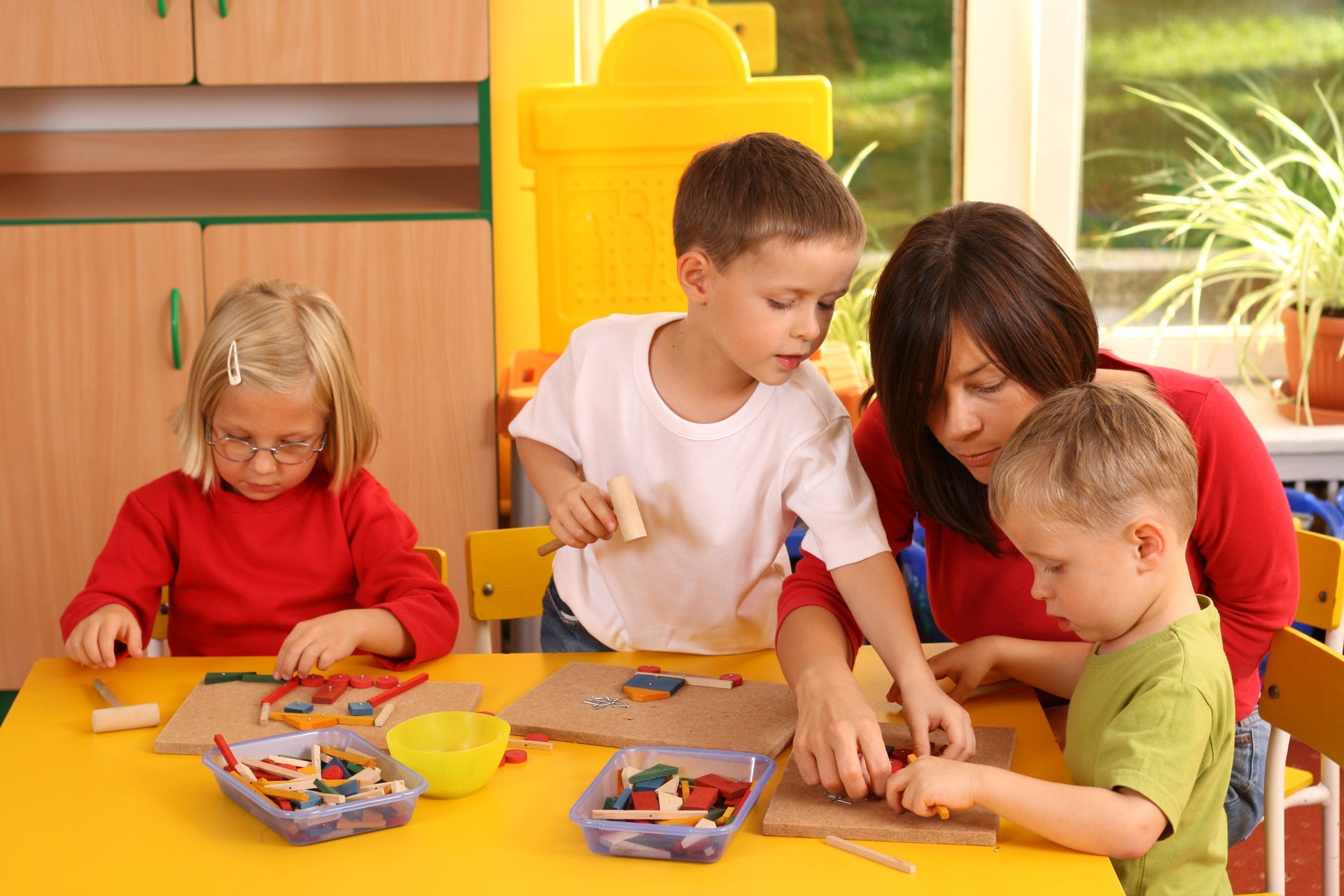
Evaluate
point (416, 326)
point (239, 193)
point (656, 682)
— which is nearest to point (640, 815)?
point (656, 682)

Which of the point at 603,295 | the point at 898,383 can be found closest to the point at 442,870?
the point at 898,383

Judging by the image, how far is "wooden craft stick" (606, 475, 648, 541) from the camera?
1.29 meters

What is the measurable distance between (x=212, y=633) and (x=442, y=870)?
0.75 meters

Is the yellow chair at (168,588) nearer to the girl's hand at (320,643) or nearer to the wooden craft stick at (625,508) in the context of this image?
the girl's hand at (320,643)

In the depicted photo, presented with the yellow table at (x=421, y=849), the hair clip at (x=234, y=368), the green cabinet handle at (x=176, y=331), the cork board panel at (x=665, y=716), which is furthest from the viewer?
the green cabinet handle at (x=176, y=331)

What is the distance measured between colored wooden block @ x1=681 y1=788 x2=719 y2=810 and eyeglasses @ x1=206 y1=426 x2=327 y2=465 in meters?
0.73

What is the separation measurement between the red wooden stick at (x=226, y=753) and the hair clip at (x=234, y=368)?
1.74ft

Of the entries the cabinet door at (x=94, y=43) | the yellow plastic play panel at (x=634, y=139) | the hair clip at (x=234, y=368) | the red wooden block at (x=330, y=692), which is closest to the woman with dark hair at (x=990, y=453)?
the red wooden block at (x=330, y=692)

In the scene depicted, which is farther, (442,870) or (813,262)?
(813,262)

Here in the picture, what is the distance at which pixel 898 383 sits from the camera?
50.3 inches

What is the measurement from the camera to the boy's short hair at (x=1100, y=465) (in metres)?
1.03

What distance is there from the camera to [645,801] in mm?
1005

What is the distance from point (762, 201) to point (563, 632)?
60cm

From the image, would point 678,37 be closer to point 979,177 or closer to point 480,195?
point 480,195
